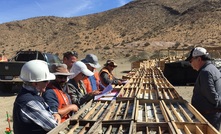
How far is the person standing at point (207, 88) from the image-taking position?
15.6ft

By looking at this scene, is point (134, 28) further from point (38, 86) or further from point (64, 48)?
point (38, 86)

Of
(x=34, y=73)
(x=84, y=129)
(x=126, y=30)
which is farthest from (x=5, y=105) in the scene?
(x=126, y=30)

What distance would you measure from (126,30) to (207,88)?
6973 centimetres

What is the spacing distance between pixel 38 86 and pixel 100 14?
90.9m

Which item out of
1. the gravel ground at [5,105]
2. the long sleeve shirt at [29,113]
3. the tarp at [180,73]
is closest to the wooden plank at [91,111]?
the long sleeve shirt at [29,113]

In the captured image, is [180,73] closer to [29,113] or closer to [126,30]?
[29,113]

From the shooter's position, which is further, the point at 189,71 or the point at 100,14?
the point at 100,14

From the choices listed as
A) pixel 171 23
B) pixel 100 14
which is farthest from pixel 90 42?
pixel 100 14

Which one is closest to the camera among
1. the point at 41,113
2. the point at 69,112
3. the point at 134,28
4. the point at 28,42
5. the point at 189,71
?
the point at 41,113

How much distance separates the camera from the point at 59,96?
455 cm

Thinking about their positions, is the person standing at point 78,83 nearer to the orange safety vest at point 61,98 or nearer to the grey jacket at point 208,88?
the orange safety vest at point 61,98

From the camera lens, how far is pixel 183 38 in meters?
58.9

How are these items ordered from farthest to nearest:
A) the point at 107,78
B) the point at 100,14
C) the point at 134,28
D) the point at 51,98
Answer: the point at 100,14
the point at 134,28
the point at 107,78
the point at 51,98

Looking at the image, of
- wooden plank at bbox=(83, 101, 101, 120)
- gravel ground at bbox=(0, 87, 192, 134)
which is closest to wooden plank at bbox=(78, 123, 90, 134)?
wooden plank at bbox=(83, 101, 101, 120)
